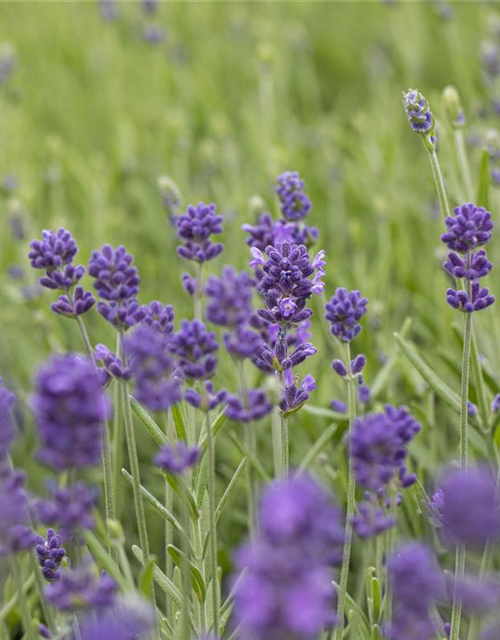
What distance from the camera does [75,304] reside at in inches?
60.9

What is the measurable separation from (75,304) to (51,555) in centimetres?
41

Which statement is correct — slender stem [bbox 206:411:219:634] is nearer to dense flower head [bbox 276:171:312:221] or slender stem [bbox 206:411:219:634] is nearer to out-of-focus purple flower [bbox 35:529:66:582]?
out-of-focus purple flower [bbox 35:529:66:582]

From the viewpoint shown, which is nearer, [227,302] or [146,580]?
[227,302]

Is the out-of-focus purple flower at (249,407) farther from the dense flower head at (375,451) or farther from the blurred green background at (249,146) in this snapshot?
the blurred green background at (249,146)

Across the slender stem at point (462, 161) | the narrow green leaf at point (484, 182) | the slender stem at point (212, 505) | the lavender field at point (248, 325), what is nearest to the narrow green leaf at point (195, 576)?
the lavender field at point (248, 325)

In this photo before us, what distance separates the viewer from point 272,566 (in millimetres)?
811

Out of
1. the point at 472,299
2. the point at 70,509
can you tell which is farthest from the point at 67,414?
the point at 472,299

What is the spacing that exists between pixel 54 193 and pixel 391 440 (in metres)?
2.94

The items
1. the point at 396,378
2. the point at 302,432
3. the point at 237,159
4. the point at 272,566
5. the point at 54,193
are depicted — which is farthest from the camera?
the point at 237,159

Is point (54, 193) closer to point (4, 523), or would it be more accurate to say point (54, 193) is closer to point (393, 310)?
point (393, 310)

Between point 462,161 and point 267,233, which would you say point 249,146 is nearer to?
point 462,161

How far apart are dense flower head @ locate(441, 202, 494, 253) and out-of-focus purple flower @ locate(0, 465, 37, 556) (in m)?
0.78

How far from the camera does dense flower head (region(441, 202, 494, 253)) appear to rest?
1.48m

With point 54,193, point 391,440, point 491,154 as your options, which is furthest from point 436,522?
point 54,193
